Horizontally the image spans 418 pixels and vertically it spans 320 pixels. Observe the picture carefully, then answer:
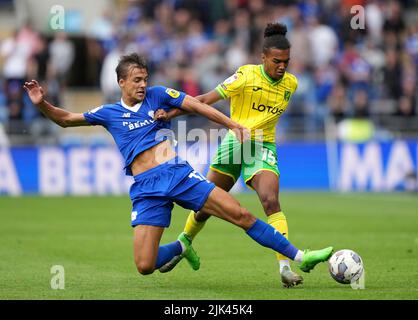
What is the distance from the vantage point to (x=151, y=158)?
9422 millimetres

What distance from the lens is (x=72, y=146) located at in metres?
22.6

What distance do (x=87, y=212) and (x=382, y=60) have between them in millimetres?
10997

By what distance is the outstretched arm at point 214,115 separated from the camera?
8961mm

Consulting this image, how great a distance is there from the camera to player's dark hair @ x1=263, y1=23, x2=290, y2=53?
1009cm

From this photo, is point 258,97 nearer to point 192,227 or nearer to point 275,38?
point 275,38

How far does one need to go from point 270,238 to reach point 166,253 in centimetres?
118

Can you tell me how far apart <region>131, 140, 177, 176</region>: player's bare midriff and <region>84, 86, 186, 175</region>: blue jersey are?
0.05 meters

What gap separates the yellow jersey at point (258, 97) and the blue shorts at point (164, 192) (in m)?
1.43
